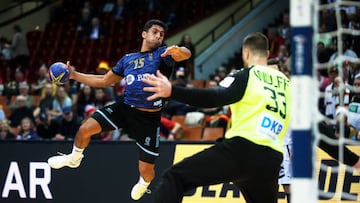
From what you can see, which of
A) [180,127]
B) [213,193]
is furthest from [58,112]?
[213,193]

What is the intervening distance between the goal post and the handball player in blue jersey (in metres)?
3.79

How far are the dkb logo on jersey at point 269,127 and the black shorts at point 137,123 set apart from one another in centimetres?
298

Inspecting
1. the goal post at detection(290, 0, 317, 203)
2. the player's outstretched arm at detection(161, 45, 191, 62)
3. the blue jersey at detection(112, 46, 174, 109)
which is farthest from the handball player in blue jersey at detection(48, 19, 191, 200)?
the goal post at detection(290, 0, 317, 203)

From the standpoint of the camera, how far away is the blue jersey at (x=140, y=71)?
29.8 ft

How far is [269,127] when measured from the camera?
6543 mm

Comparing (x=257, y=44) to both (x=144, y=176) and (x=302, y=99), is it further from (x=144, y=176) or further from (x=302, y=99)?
(x=144, y=176)

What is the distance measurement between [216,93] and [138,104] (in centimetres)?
310

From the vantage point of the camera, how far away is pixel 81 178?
11273mm

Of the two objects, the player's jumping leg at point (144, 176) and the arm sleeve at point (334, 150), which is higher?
the arm sleeve at point (334, 150)

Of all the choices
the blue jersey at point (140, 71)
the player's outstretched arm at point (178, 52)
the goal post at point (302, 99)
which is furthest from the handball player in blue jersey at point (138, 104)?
the goal post at point (302, 99)

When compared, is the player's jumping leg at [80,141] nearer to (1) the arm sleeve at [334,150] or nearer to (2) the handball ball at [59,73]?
(2) the handball ball at [59,73]

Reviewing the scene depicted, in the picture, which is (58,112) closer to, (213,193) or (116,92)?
(116,92)

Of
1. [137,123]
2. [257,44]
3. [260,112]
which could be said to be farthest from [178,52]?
[260,112]

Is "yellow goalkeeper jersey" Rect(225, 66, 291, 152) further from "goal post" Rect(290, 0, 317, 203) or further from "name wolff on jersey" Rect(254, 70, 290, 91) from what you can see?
"goal post" Rect(290, 0, 317, 203)
